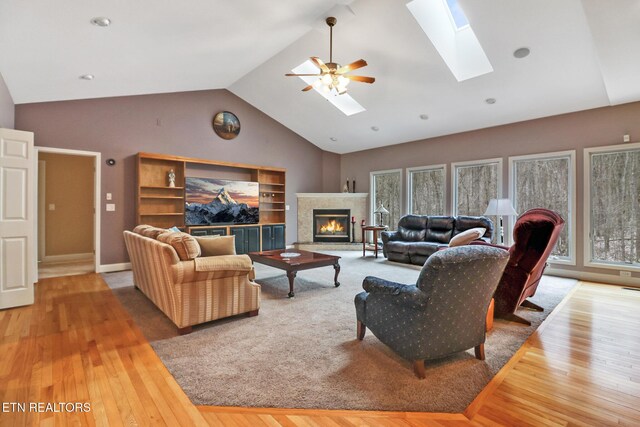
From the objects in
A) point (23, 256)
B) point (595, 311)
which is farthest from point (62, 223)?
point (595, 311)

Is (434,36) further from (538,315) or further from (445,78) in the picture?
(538,315)

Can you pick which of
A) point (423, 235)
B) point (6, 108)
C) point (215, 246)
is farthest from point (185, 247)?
point (423, 235)

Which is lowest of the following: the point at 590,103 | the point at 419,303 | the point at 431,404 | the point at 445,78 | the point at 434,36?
the point at 431,404

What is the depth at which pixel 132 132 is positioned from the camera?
19.2ft

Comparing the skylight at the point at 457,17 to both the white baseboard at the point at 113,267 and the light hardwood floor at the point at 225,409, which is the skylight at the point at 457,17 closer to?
the light hardwood floor at the point at 225,409

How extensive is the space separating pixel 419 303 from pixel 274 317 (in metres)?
1.81

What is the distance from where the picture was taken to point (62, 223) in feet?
22.5

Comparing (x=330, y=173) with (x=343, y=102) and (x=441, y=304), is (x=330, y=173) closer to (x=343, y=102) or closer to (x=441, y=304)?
(x=343, y=102)

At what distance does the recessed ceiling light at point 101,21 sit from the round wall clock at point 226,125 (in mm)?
3647

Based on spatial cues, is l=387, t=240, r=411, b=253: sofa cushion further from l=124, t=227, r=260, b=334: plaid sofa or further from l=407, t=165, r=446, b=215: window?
l=124, t=227, r=260, b=334: plaid sofa

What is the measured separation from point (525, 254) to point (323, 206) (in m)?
5.88

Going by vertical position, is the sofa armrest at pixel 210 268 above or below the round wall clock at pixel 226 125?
below

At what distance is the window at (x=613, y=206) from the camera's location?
4.82 meters

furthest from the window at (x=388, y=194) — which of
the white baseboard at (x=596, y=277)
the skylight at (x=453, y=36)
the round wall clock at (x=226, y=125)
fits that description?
the round wall clock at (x=226, y=125)
